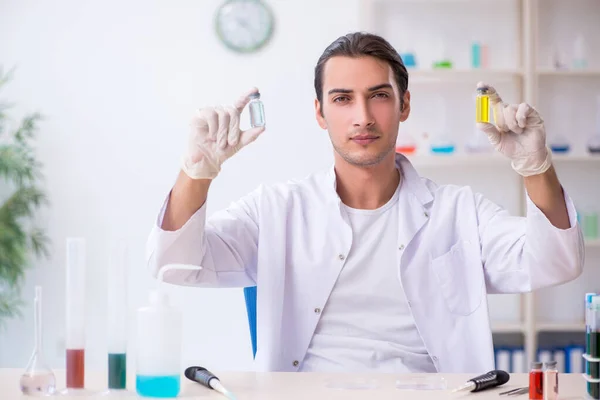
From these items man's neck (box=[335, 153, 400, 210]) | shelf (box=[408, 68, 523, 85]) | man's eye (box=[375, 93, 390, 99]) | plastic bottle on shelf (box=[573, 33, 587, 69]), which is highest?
plastic bottle on shelf (box=[573, 33, 587, 69])

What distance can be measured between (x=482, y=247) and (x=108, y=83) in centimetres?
271

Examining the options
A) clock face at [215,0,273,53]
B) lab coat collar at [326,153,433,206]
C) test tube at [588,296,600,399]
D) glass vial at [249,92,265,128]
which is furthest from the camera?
clock face at [215,0,273,53]

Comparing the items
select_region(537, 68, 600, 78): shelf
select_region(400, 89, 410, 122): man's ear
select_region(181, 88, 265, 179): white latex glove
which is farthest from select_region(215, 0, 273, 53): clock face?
select_region(181, 88, 265, 179): white latex glove

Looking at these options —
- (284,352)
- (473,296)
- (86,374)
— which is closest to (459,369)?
(473,296)

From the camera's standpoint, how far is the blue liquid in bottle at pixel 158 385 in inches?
52.2

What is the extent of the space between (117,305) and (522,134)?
0.90 meters

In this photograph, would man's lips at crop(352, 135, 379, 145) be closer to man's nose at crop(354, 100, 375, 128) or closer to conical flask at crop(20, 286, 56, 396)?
man's nose at crop(354, 100, 375, 128)

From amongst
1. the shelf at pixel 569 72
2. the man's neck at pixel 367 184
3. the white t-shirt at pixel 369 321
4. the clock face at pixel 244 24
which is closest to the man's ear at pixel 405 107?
the man's neck at pixel 367 184

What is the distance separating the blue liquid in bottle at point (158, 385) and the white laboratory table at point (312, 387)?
0.02 metres

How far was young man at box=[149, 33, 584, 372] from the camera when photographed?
1773 millimetres

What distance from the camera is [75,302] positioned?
53.1 inches

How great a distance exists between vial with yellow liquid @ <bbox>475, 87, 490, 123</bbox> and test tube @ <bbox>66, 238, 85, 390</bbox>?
2.58 feet

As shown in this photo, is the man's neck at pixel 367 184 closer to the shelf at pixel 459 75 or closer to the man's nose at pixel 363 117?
the man's nose at pixel 363 117

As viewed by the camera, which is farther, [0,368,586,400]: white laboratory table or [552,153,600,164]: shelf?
[552,153,600,164]: shelf
